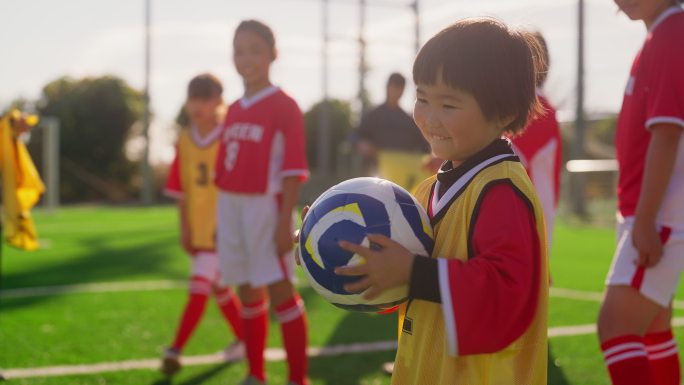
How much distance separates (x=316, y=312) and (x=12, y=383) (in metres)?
2.72

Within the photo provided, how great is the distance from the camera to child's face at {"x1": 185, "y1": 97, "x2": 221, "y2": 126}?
16.6 ft

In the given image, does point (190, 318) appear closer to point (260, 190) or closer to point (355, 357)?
point (355, 357)

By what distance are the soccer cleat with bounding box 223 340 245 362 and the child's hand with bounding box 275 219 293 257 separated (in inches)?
38.3

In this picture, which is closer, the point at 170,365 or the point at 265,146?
the point at 265,146

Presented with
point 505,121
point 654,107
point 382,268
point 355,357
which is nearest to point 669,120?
point 654,107

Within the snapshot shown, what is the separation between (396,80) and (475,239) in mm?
5035

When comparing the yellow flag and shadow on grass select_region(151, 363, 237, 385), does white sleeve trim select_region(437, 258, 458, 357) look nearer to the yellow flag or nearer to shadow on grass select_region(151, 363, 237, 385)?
shadow on grass select_region(151, 363, 237, 385)

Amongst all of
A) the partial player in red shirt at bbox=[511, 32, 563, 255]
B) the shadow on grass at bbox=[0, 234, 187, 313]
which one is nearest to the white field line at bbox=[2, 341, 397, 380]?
the partial player in red shirt at bbox=[511, 32, 563, 255]

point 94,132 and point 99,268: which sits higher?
point 94,132

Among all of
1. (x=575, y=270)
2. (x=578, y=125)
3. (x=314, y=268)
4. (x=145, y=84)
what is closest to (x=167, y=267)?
(x=575, y=270)

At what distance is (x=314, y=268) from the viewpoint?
1.90 meters

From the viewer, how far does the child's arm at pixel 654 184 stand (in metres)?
2.74

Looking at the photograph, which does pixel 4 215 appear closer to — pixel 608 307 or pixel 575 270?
pixel 608 307

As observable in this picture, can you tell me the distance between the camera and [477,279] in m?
1.64
